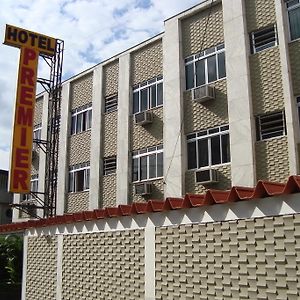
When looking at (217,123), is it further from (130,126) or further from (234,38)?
(130,126)

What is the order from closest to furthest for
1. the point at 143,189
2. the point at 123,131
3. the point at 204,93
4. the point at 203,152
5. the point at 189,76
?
the point at 204,93 → the point at 203,152 → the point at 189,76 → the point at 143,189 → the point at 123,131

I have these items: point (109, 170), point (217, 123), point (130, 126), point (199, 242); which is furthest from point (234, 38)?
point (199, 242)

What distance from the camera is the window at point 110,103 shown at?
19.4m

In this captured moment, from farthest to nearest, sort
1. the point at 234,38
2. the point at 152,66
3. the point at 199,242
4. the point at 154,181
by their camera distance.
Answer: the point at 152,66 → the point at 154,181 → the point at 234,38 → the point at 199,242

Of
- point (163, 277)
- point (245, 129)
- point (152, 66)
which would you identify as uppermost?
point (152, 66)

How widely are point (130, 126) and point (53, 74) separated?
5.86 metres

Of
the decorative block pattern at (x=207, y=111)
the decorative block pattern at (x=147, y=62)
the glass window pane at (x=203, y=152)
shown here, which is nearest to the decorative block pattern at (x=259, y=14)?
the decorative block pattern at (x=207, y=111)

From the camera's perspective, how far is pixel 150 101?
57.1 ft

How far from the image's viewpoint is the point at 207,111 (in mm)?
14734

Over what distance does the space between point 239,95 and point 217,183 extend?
2840 millimetres

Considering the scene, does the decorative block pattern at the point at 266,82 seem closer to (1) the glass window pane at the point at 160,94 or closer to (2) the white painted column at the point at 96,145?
(1) the glass window pane at the point at 160,94

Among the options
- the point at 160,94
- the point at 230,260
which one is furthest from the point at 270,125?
the point at 230,260

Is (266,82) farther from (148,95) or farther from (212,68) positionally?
(148,95)

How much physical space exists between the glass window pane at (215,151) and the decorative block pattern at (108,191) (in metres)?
5.37
